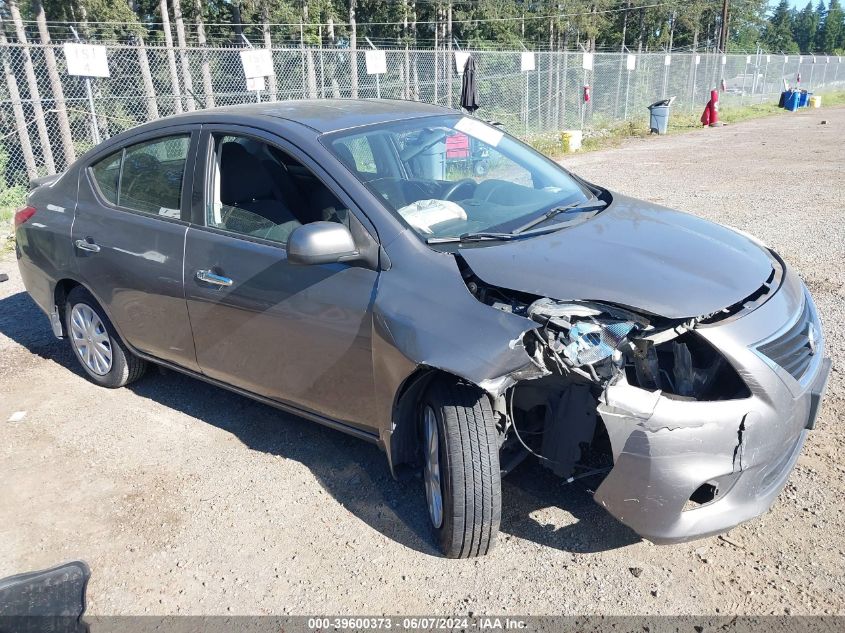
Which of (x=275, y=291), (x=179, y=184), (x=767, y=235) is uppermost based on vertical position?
(x=179, y=184)

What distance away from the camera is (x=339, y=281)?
3033 mm

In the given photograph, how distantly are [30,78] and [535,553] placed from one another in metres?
12.1

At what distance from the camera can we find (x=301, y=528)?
10.3 ft

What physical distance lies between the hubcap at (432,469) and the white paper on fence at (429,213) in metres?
0.83

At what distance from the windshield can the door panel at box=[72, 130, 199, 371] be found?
1.05 m

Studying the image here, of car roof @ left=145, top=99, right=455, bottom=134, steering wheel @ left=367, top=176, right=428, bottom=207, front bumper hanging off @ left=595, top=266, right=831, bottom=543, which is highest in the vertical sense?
car roof @ left=145, top=99, right=455, bottom=134

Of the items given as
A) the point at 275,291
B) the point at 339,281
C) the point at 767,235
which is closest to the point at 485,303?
the point at 339,281

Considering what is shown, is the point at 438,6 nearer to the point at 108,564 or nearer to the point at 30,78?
the point at 30,78

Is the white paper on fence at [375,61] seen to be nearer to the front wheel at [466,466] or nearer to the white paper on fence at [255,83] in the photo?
the white paper on fence at [255,83]

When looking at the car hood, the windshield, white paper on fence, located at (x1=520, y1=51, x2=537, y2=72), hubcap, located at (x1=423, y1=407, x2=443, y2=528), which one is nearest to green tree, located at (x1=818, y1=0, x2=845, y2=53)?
white paper on fence, located at (x1=520, y1=51, x2=537, y2=72)

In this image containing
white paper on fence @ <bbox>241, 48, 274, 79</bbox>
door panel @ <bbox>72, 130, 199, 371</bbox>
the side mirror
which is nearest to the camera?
the side mirror

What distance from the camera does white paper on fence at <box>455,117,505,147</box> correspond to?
3988mm

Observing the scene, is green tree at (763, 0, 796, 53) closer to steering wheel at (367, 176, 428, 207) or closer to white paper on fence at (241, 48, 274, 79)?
white paper on fence at (241, 48, 274, 79)

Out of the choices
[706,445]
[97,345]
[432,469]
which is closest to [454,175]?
[432,469]
